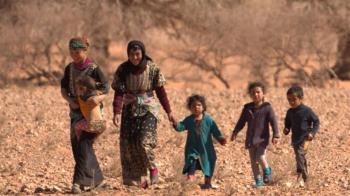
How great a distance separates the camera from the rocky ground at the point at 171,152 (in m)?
9.43

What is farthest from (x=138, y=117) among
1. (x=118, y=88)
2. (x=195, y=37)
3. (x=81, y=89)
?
(x=195, y=37)

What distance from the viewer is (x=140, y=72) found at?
9125 mm

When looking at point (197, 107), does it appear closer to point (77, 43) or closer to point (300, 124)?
point (300, 124)

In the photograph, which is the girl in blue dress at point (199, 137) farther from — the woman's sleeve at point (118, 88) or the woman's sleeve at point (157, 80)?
the woman's sleeve at point (118, 88)

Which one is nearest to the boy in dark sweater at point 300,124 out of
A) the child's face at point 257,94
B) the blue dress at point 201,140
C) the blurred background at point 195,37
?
the child's face at point 257,94

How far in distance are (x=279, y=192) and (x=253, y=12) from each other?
570 inches

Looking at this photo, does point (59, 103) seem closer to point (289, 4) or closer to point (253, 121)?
point (253, 121)

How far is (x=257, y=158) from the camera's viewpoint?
9562mm

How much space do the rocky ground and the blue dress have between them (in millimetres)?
197

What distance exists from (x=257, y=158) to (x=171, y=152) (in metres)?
2.79

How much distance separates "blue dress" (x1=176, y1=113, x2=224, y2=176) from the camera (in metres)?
9.18

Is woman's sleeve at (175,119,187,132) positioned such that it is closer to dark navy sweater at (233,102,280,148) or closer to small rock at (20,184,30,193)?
dark navy sweater at (233,102,280,148)

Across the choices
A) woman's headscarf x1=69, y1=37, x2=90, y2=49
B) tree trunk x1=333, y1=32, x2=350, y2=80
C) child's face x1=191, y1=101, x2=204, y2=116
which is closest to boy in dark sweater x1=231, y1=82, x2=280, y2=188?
child's face x1=191, y1=101, x2=204, y2=116

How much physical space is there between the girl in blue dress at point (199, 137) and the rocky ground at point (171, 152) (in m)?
0.15
